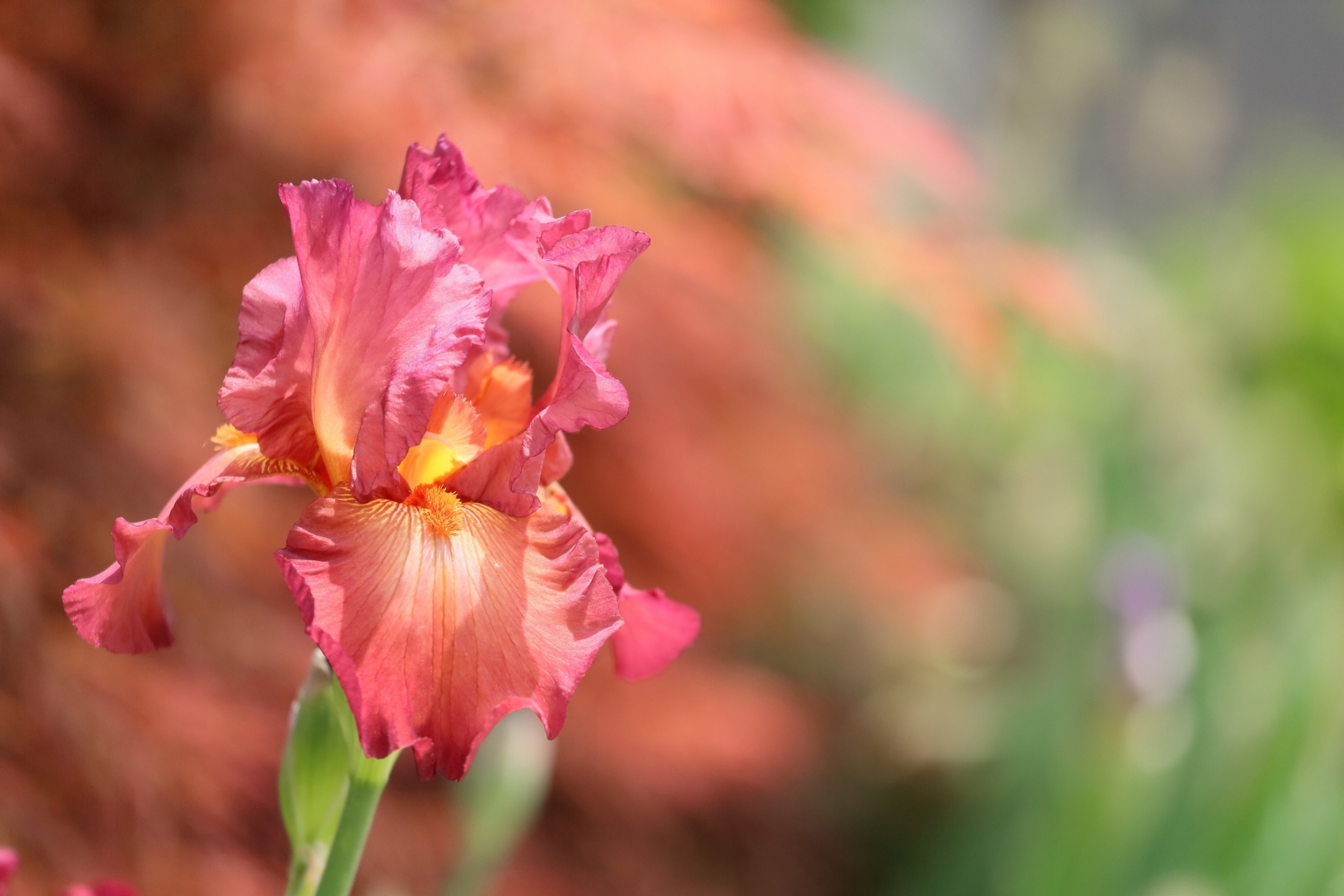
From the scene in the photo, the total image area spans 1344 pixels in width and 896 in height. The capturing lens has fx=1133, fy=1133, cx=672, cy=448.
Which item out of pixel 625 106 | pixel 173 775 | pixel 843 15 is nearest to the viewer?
pixel 173 775

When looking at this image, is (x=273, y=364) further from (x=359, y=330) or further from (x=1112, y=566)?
(x=1112, y=566)

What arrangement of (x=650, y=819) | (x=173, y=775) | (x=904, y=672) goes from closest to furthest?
(x=173, y=775) < (x=650, y=819) < (x=904, y=672)

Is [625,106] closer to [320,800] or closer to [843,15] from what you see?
[320,800]

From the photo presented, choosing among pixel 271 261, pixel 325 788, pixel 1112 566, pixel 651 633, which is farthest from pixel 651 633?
pixel 1112 566

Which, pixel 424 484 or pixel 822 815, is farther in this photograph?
pixel 822 815

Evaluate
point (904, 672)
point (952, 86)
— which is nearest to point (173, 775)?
point (904, 672)

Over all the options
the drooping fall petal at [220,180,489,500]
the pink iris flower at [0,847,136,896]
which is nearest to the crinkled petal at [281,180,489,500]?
the drooping fall petal at [220,180,489,500]

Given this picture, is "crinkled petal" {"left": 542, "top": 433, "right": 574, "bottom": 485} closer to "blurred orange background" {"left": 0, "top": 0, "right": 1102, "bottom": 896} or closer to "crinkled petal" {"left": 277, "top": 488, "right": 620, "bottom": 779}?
"crinkled petal" {"left": 277, "top": 488, "right": 620, "bottom": 779}
